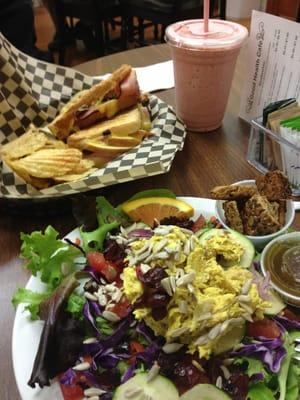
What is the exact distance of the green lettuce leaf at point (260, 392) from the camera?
0.69 metres

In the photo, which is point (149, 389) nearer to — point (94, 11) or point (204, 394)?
point (204, 394)

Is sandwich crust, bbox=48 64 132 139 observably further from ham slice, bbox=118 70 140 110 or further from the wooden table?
the wooden table

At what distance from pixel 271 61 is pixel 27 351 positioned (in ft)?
3.42

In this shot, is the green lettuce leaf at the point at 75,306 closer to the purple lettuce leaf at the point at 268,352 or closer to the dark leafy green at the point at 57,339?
the dark leafy green at the point at 57,339

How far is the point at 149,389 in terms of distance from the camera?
27.0 inches

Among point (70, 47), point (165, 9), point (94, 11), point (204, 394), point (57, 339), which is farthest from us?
point (70, 47)

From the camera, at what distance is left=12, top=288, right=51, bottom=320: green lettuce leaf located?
83cm

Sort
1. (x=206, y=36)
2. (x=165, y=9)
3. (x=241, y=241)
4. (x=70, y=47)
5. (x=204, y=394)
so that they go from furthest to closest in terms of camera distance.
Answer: (x=70, y=47) → (x=165, y=9) → (x=206, y=36) → (x=241, y=241) → (x=204, y=394)

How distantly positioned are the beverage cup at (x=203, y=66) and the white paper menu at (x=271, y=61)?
6 centimetres

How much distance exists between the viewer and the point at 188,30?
1.31 metres

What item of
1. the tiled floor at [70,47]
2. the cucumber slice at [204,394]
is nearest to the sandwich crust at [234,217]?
the cucumber slice at [204,394]

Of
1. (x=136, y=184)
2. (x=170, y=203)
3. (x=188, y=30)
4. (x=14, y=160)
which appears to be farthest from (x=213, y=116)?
(x=14, y=160)

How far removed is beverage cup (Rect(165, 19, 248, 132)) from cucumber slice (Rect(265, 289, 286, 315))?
75 cm

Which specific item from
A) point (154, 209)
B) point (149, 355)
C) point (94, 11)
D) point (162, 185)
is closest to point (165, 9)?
point (94, 11)
